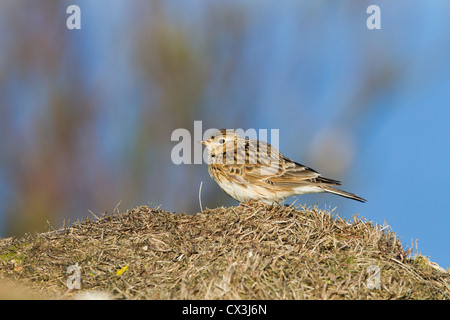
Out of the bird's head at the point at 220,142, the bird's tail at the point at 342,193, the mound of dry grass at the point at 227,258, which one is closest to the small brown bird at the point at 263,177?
the bird's tail at the point at 342,193

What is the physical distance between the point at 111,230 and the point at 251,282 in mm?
1906

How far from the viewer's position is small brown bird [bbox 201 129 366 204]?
6879 mm

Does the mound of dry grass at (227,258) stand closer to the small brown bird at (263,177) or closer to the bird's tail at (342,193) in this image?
the bird's tail at (342,193)

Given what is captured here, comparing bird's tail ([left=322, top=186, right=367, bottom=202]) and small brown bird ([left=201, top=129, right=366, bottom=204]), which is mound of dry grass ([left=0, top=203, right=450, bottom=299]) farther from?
small brown bird ([left=201, top=129, right=366, bottom=204])

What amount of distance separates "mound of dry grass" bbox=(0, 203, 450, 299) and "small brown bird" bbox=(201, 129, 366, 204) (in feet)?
4.32

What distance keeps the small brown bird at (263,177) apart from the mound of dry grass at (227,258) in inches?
51.8

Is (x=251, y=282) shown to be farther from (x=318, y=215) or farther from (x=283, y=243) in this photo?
(x=318, y=215)

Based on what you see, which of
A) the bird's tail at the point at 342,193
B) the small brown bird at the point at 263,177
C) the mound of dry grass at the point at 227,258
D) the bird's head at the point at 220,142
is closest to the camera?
the mound of dry grass at the point at 227,258

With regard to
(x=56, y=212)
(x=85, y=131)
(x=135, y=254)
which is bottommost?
(x=56, y=212)

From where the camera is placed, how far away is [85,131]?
28.1ft

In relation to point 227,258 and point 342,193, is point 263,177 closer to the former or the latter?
point 342,193

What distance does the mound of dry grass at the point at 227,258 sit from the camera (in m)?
4.00
